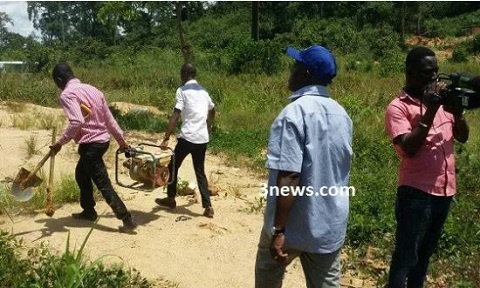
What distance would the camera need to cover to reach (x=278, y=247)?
8.20ft

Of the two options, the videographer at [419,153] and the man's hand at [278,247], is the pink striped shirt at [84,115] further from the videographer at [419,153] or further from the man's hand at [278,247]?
the videographer at [419,153]

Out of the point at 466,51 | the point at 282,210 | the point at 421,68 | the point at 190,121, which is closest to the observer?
the point at 282,210

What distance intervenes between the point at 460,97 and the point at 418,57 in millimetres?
335

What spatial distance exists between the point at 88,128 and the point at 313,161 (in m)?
2.71

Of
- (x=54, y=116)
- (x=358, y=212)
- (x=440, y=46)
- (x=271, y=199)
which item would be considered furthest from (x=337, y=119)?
(x=440, y=46)

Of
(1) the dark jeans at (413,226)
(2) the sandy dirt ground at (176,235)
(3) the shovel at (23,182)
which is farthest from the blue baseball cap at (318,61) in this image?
(3) the shovel at (23,182)

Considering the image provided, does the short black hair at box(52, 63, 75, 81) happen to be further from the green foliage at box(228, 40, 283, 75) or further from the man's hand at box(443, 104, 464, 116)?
the green foliage at box(228, 40, 283, 75)

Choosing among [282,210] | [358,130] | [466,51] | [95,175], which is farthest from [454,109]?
[466,51]

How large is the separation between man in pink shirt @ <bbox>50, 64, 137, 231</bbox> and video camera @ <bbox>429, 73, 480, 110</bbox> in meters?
2.97

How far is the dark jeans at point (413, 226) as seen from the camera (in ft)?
9.82

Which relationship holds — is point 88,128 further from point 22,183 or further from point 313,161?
point 313,161

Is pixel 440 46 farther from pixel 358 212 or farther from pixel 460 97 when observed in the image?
pixel 460 97

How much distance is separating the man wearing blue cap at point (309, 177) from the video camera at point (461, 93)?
1.83 feet

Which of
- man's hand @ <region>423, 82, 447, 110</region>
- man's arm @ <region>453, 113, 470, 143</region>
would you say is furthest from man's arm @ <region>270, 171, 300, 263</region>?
man's arm @ <region>453, 113, 470, 143</region>
